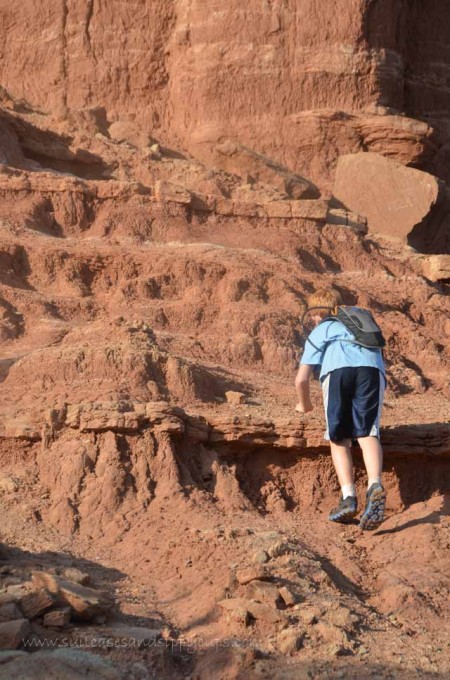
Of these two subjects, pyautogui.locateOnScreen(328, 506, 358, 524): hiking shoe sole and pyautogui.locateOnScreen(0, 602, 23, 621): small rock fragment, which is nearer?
pyautogui.locateOnScreen(0, 602, 23, 621): small rock fragment

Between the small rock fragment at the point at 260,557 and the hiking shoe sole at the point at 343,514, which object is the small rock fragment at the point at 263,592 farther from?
the hiking shoe sole at the point at 343,514

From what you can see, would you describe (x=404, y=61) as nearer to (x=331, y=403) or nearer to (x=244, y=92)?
(x=244, y=92)

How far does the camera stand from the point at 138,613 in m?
7.31

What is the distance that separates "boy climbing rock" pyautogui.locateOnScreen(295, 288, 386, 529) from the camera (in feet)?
28.3

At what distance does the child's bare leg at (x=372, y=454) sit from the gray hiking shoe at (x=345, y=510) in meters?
0.16

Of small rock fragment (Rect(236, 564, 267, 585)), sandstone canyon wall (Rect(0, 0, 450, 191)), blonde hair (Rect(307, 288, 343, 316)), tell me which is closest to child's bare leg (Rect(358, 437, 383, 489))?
blonde hair (Rect(307, 288, 343, 316))

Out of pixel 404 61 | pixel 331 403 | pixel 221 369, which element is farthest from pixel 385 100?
pixel 331 403

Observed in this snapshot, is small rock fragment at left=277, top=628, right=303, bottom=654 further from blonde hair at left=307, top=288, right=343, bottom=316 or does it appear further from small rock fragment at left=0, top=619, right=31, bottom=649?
blonde hair at left=307, top=288, right=343, bottom=316

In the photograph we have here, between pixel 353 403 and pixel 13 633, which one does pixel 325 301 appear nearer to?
pixel 353 403

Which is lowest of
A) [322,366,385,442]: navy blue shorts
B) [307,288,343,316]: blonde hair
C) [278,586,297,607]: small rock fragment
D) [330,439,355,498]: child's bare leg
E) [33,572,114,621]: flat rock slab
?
[278,586,297,607]: small rock fragment

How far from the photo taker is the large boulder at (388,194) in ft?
62.7

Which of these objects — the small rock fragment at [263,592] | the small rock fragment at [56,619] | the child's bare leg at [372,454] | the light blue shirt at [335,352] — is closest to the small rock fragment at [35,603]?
the small rock fragment at [56,619]

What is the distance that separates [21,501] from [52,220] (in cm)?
754

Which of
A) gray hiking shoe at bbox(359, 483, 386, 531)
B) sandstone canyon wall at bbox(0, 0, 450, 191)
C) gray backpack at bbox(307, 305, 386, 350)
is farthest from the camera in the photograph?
sandstone canyon wall at bbox(0, 0, 450, 191)
